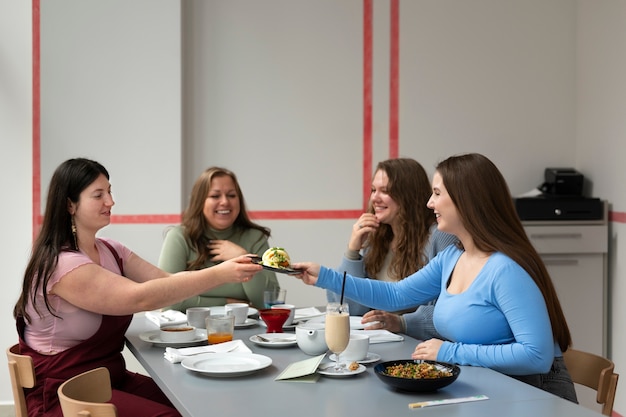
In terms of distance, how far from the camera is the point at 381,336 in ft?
8.64

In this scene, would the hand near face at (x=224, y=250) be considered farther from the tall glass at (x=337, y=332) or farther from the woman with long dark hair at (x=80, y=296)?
the tall glass at (x=337, y=332)

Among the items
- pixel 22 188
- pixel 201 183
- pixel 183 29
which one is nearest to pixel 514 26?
pixel 183 29

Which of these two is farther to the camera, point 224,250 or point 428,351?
point 224,250

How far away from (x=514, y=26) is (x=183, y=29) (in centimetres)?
213

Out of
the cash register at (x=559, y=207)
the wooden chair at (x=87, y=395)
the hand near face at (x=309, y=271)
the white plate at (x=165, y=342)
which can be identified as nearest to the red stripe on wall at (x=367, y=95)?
the cash register at (x=559, y=207)

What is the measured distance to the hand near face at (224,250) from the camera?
3.54 metres

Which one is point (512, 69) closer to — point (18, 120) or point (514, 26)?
point (514, 26)

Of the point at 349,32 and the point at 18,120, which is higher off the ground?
the point at 349,32

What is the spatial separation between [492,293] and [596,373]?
496 millimetres

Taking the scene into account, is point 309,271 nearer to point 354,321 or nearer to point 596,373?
point 354,321

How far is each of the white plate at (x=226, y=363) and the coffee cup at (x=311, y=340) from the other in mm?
150

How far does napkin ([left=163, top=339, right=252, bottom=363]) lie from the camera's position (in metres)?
2.31

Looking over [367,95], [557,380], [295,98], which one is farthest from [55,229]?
[367,95]

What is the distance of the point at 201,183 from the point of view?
146 inches
